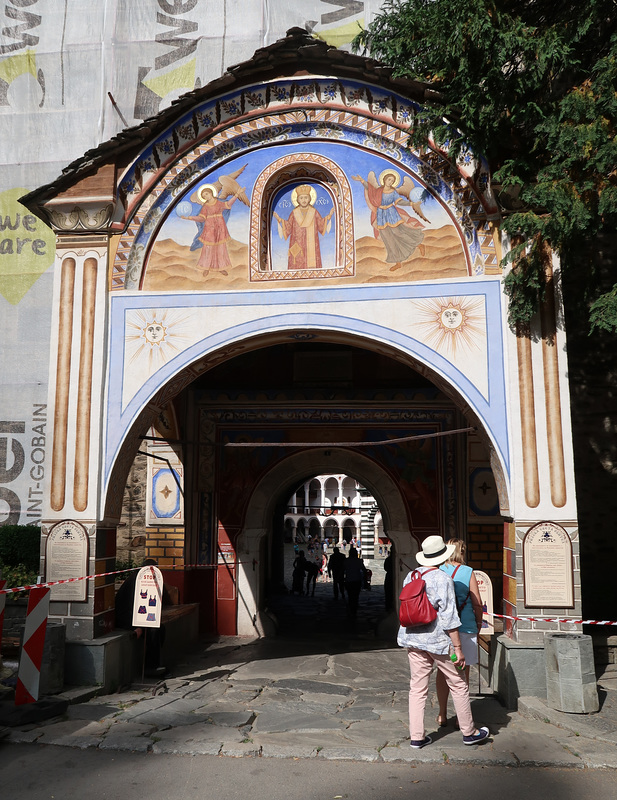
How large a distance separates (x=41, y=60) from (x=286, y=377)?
772cm

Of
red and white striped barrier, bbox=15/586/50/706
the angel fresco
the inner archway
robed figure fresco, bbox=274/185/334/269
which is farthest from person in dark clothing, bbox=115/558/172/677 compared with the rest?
robed figure fresco, bbox=274/185/334/269

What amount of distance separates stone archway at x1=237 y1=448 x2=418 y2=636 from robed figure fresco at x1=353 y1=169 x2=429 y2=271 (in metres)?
3.75

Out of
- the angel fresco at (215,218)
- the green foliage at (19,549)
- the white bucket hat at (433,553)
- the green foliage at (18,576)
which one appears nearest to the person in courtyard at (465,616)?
the white bucket hat at (433,553)

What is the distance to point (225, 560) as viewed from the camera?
9984 millimetres

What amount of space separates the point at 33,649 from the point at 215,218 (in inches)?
169

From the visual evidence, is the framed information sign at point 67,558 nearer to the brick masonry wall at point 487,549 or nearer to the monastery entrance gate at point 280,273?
the monastery entrance gate at point 280,273

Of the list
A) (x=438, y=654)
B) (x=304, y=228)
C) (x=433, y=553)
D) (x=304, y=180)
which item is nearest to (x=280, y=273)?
(x=304, y=228)

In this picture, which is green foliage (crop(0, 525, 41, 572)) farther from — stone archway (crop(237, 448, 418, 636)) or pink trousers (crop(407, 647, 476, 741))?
pink trousers (crop(407, 647, 476, 741))

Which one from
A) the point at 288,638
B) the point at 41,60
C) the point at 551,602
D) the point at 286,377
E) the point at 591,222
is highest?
the point at 41,60

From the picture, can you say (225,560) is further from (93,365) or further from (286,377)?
(93,365)

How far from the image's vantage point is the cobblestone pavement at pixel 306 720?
4801 mm

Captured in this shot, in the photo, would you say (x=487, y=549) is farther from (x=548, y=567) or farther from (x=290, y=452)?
(x=548, y=567)

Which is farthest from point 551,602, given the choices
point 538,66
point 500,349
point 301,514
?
point 301,514

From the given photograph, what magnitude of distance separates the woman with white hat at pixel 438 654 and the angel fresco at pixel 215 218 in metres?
3.90
